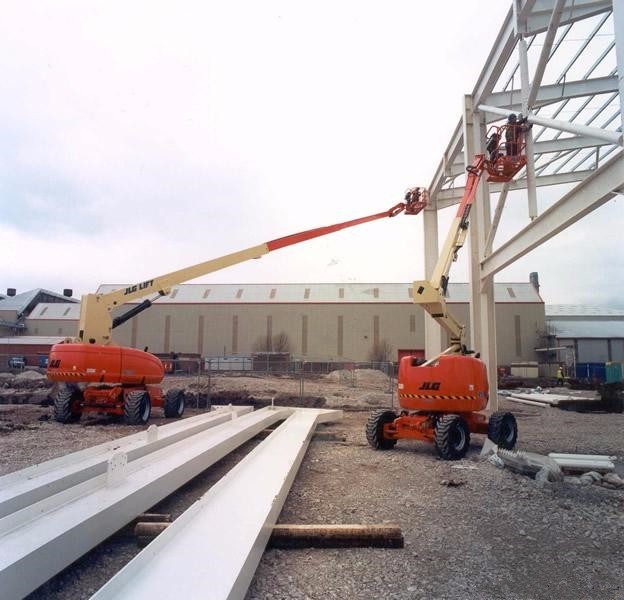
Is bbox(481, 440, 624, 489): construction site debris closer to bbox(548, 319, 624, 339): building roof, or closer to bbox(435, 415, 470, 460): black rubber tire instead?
bbox(435, 415, 470, 460): black rubber tire

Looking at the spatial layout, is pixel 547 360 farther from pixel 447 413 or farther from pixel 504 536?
pixel 504 536

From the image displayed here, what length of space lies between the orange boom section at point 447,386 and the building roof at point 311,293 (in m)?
39.3

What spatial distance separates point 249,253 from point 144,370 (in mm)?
4268

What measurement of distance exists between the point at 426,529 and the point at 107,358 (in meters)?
9.38

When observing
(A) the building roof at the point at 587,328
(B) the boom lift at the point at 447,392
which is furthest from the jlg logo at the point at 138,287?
(A) the building roof at the point at 587,328

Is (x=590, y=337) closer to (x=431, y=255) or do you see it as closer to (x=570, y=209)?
(x=431, y=255)

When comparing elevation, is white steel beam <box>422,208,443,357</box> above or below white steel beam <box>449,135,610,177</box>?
below

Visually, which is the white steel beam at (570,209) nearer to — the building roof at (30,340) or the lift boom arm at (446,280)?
the lift boom arm at (446,280)

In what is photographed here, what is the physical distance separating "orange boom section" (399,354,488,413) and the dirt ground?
93cm

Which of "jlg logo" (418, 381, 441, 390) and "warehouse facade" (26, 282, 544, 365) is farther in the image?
"warehouse facade" (26, 282, 544, 365)

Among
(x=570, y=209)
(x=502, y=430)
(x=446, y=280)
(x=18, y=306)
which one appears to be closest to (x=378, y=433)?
(x=502, y=430)

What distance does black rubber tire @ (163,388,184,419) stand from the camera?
14.5m

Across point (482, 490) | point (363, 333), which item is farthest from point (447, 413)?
point (363, 333)

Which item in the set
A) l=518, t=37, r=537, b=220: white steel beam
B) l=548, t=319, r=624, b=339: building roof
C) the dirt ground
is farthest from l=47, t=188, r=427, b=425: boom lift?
l=548, t=319, r=624, b=339: building roof
